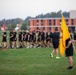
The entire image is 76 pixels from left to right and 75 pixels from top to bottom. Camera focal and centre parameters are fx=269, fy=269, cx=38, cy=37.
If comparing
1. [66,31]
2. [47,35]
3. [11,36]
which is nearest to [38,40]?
[47,35]

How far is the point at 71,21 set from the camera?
10088 centimetres

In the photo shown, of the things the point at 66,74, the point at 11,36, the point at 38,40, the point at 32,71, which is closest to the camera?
the point at 66,74

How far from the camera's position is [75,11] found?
9975cm

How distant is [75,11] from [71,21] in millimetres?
4036

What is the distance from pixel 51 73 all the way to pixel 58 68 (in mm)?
1303

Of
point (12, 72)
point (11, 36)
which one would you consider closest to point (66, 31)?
point (12, 72)

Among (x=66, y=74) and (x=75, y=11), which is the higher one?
(x=75, y=11)

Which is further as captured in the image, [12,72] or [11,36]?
[11,36]

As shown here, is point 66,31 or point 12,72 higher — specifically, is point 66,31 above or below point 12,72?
above

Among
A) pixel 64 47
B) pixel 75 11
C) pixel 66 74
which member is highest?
pixel 75 11

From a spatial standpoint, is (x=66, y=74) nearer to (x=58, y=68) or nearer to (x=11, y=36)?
(x=58, y=68)

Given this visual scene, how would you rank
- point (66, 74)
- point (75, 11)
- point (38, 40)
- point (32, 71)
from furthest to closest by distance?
point (75, 11), point (38, 40), point (32, 71), point (66, 74)

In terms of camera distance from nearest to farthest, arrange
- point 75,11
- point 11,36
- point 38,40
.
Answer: point 11,36 < point 38,40 < point 75,11

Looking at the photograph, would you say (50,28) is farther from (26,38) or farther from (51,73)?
(51,73)
